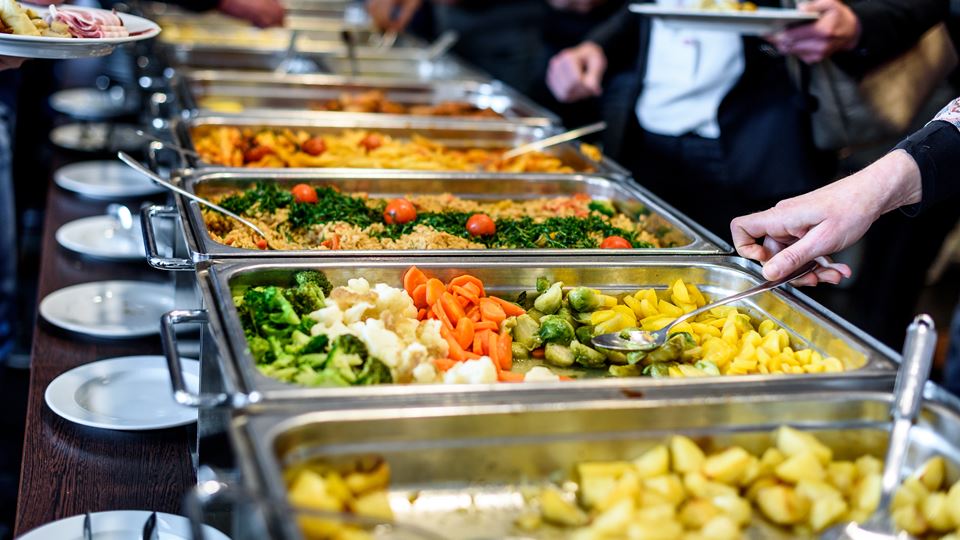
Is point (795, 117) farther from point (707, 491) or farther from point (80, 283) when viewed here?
point (80, 283)

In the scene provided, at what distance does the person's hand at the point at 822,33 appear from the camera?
2934 mm

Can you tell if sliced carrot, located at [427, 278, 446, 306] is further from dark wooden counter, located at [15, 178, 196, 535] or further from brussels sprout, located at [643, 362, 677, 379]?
dark wooden counter, located at [15, 178, 196, 535]

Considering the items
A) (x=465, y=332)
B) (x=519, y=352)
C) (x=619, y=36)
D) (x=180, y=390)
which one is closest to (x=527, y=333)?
(x=519, y=352)

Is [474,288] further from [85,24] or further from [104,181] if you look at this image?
[104,181]

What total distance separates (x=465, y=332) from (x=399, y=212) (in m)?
0.75

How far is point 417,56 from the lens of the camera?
17.1 ft

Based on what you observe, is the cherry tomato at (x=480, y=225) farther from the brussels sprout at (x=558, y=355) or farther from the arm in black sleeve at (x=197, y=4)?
the arm in black sleeve at (x=197, y=4)

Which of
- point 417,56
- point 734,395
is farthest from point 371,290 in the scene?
point 417,56

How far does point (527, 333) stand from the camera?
2.04 metres

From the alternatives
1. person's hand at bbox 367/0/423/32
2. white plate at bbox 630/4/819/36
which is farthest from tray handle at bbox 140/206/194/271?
person's hand at bbox 367/0/423/32

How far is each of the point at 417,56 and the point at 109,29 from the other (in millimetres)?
3049

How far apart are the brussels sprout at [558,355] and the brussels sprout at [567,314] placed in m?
0.08

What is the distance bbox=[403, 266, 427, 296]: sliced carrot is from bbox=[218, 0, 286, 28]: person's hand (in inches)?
103

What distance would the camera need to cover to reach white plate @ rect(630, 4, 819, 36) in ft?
9.02
